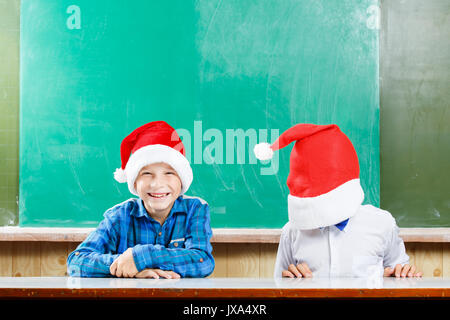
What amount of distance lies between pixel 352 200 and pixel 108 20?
4.72 feet

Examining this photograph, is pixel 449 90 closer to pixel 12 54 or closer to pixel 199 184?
pixel 199 184

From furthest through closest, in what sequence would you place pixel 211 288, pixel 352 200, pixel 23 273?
pixel 23 273
pixel 352 200
pixel 211 288

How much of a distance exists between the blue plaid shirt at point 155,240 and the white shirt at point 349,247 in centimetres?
28

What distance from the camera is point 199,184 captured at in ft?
7.13

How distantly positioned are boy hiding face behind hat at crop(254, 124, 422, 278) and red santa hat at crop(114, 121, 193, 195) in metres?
0.35

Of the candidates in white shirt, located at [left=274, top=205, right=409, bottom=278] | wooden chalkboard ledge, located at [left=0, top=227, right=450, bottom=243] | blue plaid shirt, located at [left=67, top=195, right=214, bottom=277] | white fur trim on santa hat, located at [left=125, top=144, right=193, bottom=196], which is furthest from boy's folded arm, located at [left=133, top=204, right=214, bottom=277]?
wooden chalkboard ledge, located at [left=0, top=227, right=450, bottom=243]

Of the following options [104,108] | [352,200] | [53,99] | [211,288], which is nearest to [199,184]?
[104,108]

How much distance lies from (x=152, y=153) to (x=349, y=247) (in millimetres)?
705

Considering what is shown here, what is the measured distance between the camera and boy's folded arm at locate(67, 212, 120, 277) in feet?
4.28

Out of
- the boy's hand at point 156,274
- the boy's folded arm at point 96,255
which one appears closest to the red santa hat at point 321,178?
the boy's hand at point 156,274

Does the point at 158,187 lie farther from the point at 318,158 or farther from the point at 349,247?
the point at 349,247

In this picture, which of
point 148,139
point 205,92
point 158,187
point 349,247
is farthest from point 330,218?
point 205,92

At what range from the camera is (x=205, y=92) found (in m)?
2.17

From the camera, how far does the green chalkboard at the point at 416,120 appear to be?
217 cm
